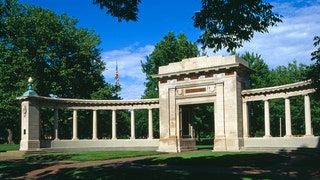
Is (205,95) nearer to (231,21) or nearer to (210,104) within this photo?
(210,104)

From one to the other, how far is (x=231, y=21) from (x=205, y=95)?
24.2m

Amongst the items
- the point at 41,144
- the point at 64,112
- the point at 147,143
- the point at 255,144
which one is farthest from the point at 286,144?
the point at 64,112

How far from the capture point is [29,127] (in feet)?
126

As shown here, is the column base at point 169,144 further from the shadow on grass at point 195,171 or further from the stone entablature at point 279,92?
the shadow on grass at point 195,171

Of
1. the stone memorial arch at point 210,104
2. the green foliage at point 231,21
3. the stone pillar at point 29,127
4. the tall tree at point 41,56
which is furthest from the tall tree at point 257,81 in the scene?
the green foliage at point 231,21

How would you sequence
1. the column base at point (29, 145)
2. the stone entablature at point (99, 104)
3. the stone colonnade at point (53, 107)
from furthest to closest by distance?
1. the stone entablature at point (99, 104)
2. the stone colonnade at point (53, 107)
3. the column base at point (29, 145)

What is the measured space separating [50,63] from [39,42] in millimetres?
3503

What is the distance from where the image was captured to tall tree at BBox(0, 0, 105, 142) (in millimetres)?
49838

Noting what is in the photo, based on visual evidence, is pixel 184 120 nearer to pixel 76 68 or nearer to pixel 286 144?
pixel 286 144

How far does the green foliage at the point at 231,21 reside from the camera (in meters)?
13.8

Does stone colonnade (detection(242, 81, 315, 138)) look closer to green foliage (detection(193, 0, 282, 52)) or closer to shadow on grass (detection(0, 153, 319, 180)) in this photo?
shadow on grass (detection(0, 153, 319, 180))

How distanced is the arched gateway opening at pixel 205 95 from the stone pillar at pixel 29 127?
1360 cm

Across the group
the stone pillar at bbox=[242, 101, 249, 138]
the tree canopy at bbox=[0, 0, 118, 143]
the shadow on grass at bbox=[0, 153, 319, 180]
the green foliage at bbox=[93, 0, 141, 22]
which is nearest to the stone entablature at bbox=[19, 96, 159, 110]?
the tree canopy at bbox=[0, 0, 118, 143]

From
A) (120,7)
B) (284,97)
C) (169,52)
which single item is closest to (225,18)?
(120,7)
